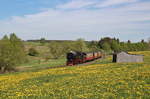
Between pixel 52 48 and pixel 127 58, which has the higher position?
pixel 52 48

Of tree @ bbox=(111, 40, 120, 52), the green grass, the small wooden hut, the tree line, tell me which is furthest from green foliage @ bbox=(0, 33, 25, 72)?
tree @ bbox=(111, 40, 120, 52)

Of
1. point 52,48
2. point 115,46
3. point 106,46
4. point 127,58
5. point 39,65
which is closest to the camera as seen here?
point 127,58

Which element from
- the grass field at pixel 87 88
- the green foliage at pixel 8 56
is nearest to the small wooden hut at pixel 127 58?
the grass field at pixel 87 88

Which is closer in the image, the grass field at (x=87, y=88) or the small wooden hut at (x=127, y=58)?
the grass field at (x=87, y=88)

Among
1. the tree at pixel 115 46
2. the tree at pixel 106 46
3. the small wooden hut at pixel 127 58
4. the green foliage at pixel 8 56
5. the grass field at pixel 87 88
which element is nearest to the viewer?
the grass field at pixel 87 88

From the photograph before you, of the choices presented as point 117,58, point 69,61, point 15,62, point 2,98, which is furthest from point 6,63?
point 2,98

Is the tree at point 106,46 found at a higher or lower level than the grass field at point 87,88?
higher

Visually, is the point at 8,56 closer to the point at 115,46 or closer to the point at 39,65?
the point at 39,65

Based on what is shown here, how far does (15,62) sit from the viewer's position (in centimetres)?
7450

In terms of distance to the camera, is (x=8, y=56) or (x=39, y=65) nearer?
(x=8, y=56)

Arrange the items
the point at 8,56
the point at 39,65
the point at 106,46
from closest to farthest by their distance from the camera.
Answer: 1. the point at 8,56
2. the point at 39,65
3. the point at 106,46

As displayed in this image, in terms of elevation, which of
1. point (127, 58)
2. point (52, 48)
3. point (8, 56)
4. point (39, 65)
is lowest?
point (39, 65)

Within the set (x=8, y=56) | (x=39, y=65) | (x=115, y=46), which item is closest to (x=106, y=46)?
(x=115, y=46)

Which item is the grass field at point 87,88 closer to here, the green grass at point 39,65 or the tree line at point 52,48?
the green grass at point 39,65
